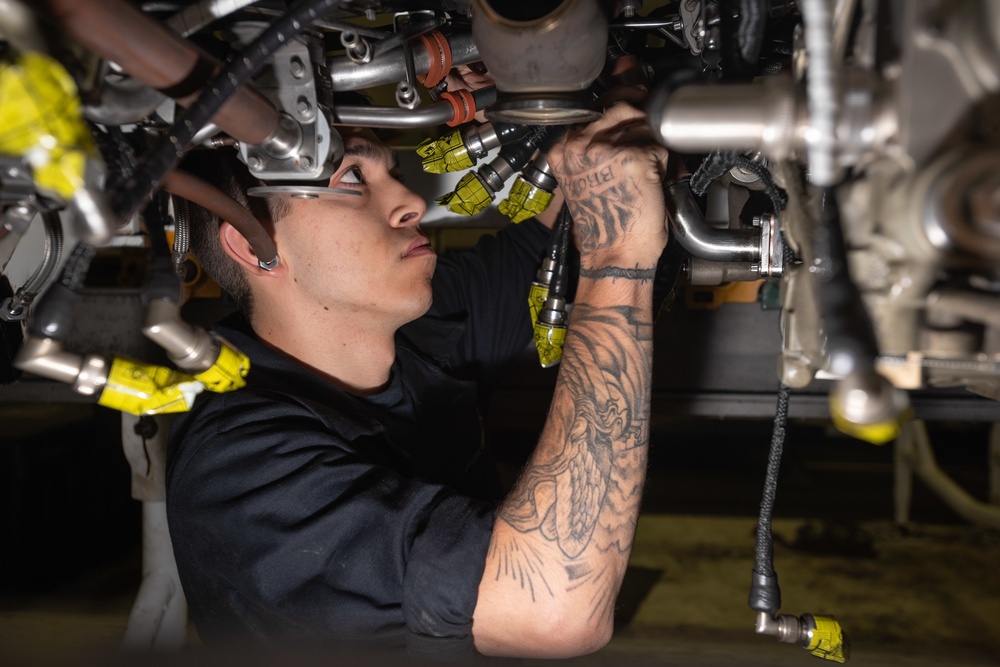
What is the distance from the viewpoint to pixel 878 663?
1765 mm

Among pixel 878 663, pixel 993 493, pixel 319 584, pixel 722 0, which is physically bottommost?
pixel 878 663

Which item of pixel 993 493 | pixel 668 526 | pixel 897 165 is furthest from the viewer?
pixel 668 526

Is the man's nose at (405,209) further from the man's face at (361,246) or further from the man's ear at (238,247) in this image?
the man's ear at (238,247)

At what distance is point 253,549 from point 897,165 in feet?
2.50

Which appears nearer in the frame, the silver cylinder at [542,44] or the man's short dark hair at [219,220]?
the silver cylinder at [542,44]

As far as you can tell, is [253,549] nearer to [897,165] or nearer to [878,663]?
[897,165]

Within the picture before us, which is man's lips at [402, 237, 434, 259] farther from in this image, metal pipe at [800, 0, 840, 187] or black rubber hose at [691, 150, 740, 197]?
metal pipe at [800, 0, 840, 187]

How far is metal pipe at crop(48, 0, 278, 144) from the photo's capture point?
422 mm

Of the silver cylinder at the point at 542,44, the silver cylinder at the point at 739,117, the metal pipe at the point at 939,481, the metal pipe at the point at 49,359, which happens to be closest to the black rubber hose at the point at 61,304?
the metal pipe at the point at 49,359

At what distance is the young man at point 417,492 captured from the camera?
0.77 m

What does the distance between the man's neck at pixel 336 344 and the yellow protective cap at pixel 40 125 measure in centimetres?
69

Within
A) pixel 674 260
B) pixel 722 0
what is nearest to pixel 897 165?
pixel 722 0

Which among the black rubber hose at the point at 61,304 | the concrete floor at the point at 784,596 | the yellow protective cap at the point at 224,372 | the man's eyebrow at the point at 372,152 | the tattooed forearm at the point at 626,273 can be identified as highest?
the man's eyebrow at the point at 372,152

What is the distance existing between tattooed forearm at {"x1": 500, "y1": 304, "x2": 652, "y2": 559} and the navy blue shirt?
8 centimetres
